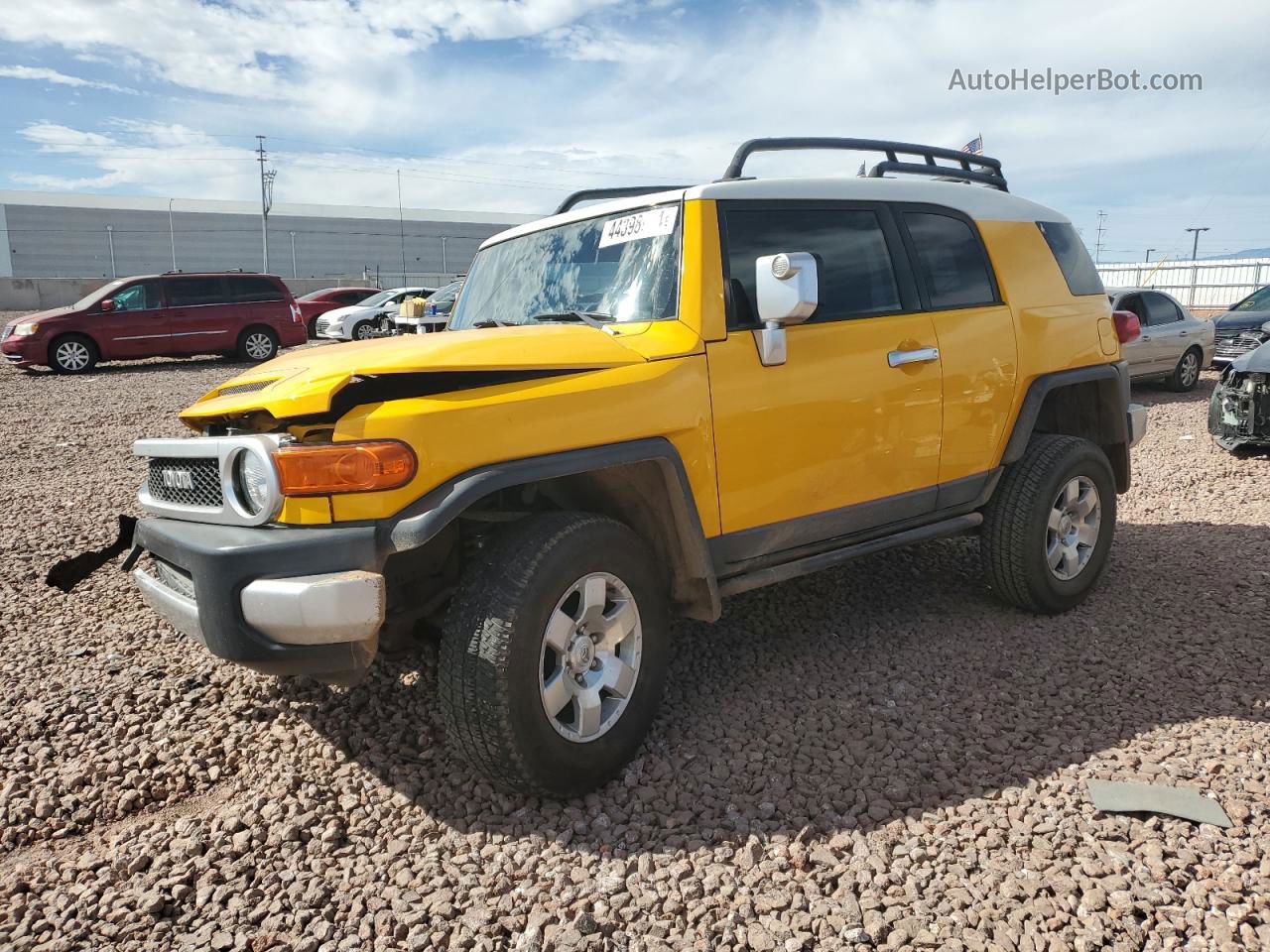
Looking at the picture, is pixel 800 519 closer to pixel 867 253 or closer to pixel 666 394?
pixel 666 394

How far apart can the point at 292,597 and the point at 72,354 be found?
15729 millimetres

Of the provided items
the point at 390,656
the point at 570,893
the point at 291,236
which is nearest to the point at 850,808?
the point at 570,893

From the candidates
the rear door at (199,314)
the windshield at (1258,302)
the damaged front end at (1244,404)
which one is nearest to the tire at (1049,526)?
the damaged front end at (1244,404)

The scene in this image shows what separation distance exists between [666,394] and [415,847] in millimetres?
1610

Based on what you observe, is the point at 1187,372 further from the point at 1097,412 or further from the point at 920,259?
the point at 920,259

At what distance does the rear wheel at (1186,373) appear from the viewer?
12.5 m

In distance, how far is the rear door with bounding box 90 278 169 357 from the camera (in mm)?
15602

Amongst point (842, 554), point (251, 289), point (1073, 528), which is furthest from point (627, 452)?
point (251, 289)

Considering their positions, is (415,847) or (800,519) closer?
(415,847)

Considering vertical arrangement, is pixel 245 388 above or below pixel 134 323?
below

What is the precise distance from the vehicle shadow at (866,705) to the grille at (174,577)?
83 cm

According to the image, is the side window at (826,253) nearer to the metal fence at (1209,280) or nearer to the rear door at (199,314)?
the rear door at (199,314)

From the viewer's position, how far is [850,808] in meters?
2.89

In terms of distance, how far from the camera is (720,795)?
2.98 metres
